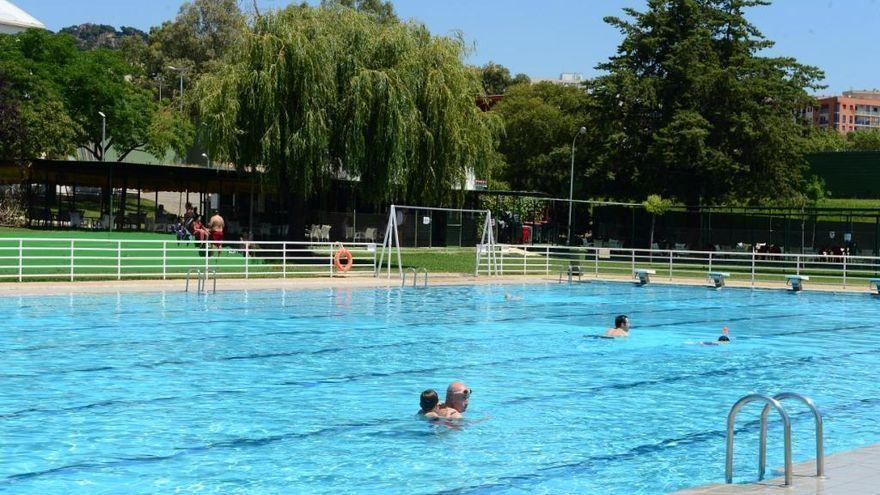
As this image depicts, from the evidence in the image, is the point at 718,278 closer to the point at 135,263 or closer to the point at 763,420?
the point at 135,263

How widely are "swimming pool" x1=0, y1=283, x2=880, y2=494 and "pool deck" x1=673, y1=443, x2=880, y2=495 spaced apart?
35.3 inches

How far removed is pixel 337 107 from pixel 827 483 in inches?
1305

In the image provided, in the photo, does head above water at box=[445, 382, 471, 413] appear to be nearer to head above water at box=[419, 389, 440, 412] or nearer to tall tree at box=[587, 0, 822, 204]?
head above water at box=[419, 389, 440, 412]

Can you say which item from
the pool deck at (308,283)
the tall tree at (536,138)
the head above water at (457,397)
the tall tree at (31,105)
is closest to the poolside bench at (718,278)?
the pool deck at (308,283)

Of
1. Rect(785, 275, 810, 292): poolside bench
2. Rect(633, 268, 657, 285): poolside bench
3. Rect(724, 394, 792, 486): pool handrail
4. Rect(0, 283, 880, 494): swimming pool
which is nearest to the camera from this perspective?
Rect(724, 394, 792, 486): pool handrail

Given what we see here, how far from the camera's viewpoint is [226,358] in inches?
707

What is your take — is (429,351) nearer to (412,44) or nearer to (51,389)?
(51,389)

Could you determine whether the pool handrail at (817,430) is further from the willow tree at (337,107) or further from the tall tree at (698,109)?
the tall tree at (698,109)

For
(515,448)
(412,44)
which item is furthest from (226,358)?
(412,44)

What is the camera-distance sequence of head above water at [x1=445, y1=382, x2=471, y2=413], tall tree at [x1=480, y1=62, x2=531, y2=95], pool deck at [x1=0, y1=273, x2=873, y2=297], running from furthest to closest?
tall tree at [x1=480, y1=62, x2=531, y2=95]
pool deck at [x1=0, y1=273, x2=873, y2=297]
head above water at [x1=445, y1=382, x2=471, y2=413]

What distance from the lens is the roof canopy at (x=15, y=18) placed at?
285ft

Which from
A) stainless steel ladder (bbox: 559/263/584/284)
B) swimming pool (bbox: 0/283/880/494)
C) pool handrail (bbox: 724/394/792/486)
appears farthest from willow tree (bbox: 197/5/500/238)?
pool handrail (bbox: 724/394/792/486)

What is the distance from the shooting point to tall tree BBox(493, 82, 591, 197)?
82.1 meters

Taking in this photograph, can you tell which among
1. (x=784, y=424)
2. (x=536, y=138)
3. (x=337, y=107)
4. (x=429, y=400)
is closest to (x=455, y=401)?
(x=429, y=400)
